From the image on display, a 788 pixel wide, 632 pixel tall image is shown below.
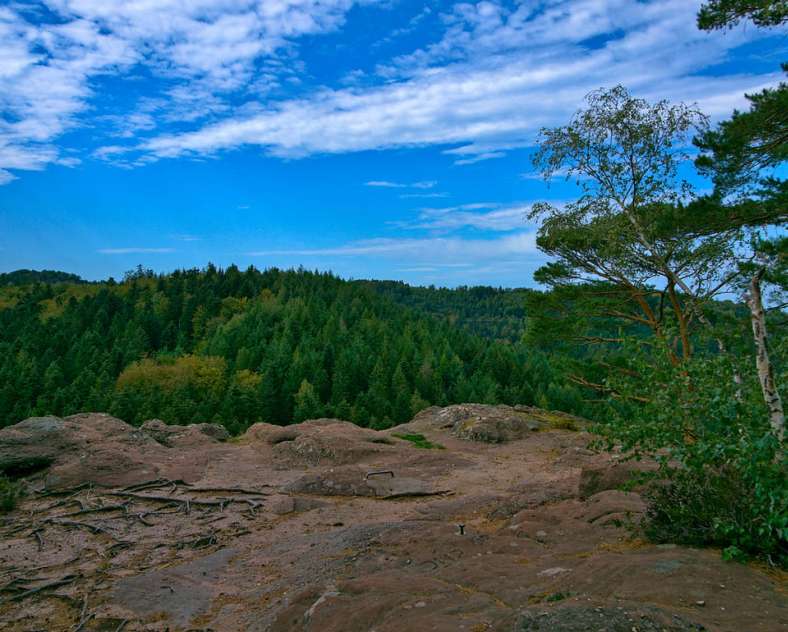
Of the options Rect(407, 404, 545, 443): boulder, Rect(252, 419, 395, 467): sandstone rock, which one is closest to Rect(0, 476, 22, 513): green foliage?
Rect(252, 419, 395, 467): sandstone rock

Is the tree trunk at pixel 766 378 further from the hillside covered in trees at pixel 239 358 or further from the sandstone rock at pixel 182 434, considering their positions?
the sandstone rock at pixel 182 434

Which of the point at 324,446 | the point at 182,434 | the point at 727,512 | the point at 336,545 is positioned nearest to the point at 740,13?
the point at 727,512

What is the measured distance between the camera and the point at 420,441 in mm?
23344

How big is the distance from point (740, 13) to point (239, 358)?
6578 cm

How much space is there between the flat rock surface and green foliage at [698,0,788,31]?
393 inches

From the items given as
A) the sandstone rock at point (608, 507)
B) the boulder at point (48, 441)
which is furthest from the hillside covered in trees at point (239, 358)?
the boulder at point (48, 441)

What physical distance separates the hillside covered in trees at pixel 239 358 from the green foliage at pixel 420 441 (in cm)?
702

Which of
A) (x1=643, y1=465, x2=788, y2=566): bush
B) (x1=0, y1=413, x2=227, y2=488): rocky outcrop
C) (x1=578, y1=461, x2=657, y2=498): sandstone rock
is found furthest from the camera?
(x1=0, y1=413, x2=227, y2=488): rocky outcrop

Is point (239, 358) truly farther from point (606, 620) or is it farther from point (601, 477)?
point (606, 620)

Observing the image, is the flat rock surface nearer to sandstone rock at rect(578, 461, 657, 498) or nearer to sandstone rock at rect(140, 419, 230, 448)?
sandstone rock at rect(578, 461, 657, 498)

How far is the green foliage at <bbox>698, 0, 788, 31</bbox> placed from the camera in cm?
1005

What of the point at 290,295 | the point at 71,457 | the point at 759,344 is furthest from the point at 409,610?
the point at 290,295

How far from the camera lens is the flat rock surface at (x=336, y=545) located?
491cm

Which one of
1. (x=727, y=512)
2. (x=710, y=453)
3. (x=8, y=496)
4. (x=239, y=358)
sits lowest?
(x=8, y=496)
